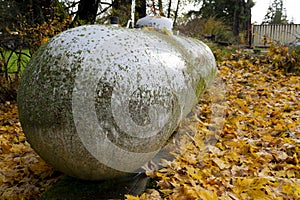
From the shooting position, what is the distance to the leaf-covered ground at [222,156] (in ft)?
7.44

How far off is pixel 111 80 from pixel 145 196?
0.99 metres

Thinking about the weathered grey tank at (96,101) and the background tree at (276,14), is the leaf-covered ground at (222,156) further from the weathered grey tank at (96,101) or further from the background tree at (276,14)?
the background tree at (276,14)

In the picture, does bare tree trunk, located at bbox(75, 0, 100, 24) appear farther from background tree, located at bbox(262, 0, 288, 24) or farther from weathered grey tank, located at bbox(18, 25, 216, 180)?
background tree, located at bbox(262, 0, 288, 24)

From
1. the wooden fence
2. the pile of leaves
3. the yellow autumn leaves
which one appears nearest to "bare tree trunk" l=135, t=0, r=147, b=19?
the pile of leaves

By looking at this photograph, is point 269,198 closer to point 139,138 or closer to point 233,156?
point 233,156

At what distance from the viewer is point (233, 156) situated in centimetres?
291

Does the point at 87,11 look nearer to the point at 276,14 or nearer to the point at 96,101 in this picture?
the point at 96,101

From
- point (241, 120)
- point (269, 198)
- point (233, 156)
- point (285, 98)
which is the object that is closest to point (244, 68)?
point (285, 98)

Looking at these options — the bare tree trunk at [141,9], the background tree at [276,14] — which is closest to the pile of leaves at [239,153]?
the bare tree trunk at [141,9]

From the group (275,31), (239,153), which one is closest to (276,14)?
(275,31)

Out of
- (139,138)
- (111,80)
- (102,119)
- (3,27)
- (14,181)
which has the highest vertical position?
(3,27)

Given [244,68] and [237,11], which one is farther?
[237,11]

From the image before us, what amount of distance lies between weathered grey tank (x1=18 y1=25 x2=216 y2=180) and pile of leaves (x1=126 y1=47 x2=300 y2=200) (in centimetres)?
39

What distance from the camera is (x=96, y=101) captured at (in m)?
1.90
